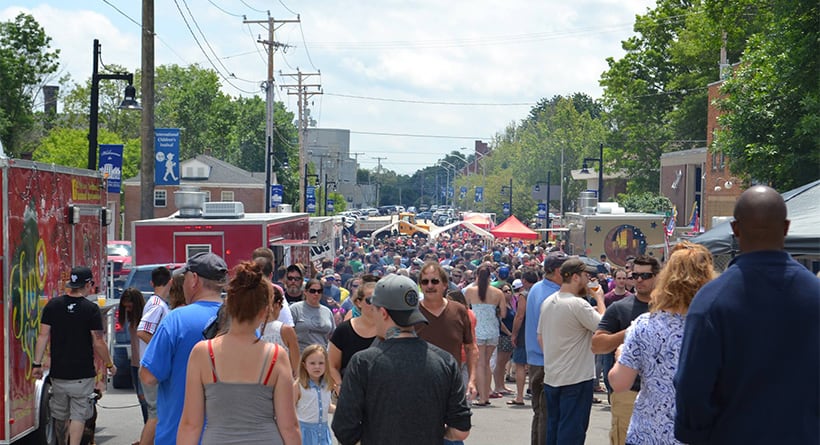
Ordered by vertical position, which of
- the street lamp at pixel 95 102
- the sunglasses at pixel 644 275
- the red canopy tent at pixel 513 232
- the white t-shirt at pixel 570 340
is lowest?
the red canopy tent at pixel 513 232

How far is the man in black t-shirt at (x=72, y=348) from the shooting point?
9570 mm

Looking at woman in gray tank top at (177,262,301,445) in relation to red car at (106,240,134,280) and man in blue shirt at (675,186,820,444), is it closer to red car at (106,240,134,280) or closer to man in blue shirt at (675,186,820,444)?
man in blue shirt at (675,186,820,444)

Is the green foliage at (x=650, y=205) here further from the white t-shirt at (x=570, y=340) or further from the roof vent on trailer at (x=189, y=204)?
the white t-shirt at (x=570, y=340)

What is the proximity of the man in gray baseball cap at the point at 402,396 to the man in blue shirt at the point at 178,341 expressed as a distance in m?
1.32

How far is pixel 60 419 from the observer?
978cm

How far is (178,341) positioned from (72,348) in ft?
13.1

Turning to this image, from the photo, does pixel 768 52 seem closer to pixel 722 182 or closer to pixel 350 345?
pixel 350 345

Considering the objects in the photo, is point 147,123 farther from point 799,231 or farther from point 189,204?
point 799,231

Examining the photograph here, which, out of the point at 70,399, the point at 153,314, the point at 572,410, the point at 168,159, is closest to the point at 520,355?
the point at 572,410

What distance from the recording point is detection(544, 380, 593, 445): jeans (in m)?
8.47

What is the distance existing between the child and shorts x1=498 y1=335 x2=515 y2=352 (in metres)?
7.46

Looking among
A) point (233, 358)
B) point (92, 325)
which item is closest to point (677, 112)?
point (92, 325)

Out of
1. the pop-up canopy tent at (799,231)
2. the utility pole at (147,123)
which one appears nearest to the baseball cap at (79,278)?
the pop-up canopy tent at (799,231)

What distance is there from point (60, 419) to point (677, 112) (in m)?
50.4
